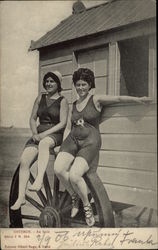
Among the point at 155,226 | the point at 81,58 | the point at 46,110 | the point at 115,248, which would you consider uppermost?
the point at 81,58

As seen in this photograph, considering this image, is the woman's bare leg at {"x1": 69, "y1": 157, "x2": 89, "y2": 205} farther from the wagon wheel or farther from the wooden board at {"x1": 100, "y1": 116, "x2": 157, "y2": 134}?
the wooden board at {"x1": 100, "y1": 116, "x2": 157, "y2": 134}

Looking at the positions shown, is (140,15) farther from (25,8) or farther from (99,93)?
(25,8)

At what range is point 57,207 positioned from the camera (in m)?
1.83

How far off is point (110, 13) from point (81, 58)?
0.87 feet

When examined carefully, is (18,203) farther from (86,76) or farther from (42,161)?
(86,76)

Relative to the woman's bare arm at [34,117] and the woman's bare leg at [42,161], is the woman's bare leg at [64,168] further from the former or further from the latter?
the woman's bare arm at [34,117]

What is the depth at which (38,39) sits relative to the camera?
1.92 m

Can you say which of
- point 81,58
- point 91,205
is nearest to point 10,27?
point 81,58

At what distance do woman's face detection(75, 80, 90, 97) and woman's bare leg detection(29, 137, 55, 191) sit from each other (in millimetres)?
281

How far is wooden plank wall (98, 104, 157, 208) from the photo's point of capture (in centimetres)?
168

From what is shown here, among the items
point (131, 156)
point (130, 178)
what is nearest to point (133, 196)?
point (130, 178)

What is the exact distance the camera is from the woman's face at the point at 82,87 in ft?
5.95

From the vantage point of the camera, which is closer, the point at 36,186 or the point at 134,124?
the point at 134,124

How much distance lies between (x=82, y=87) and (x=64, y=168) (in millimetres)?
413
